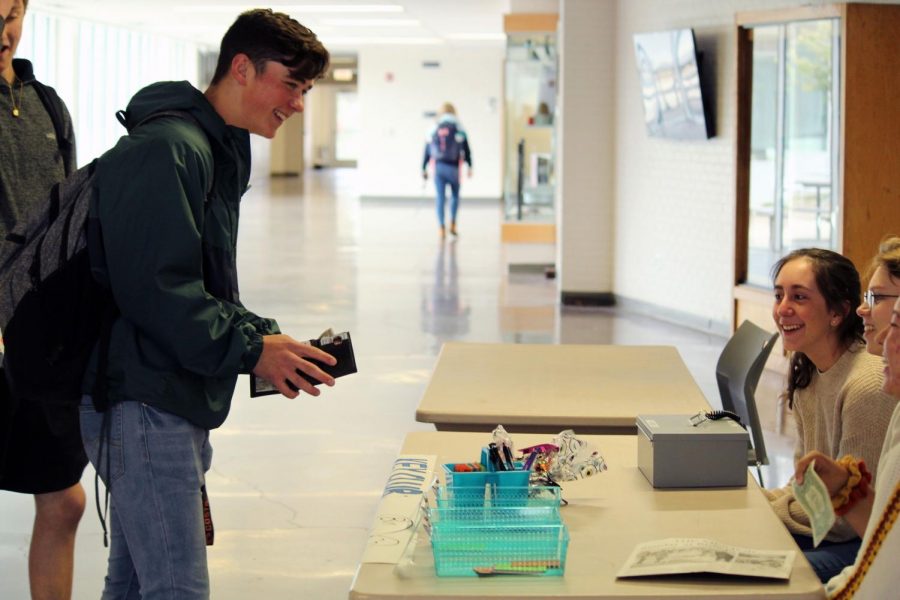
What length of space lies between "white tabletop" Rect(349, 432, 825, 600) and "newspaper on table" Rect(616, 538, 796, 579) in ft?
0.06

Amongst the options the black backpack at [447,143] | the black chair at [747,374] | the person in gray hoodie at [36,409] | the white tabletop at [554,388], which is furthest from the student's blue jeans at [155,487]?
the black backpack at [447,143]

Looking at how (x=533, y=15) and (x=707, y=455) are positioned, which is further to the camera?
(x=533, y=15)

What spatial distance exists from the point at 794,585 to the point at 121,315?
128 cm

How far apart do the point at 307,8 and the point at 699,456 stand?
47.1ft

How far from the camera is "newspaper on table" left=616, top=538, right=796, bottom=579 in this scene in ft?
6.79

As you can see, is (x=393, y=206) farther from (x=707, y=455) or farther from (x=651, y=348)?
(x=707, y=455)

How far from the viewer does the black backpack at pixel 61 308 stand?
2.28 meters

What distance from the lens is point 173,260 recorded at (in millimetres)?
2234

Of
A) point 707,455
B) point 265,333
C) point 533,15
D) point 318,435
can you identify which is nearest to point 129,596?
point 265,333

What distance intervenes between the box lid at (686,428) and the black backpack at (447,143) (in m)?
13.5

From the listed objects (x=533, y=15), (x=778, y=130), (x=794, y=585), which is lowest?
(x=794, y=585)

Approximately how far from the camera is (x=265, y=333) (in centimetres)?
250

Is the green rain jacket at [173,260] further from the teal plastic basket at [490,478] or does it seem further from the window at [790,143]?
the window at [790,143]

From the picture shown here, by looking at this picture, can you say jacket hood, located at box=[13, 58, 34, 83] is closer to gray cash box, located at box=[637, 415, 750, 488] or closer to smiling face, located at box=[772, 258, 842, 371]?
gray cash box, located at box=[637, 415, 750, 488]
